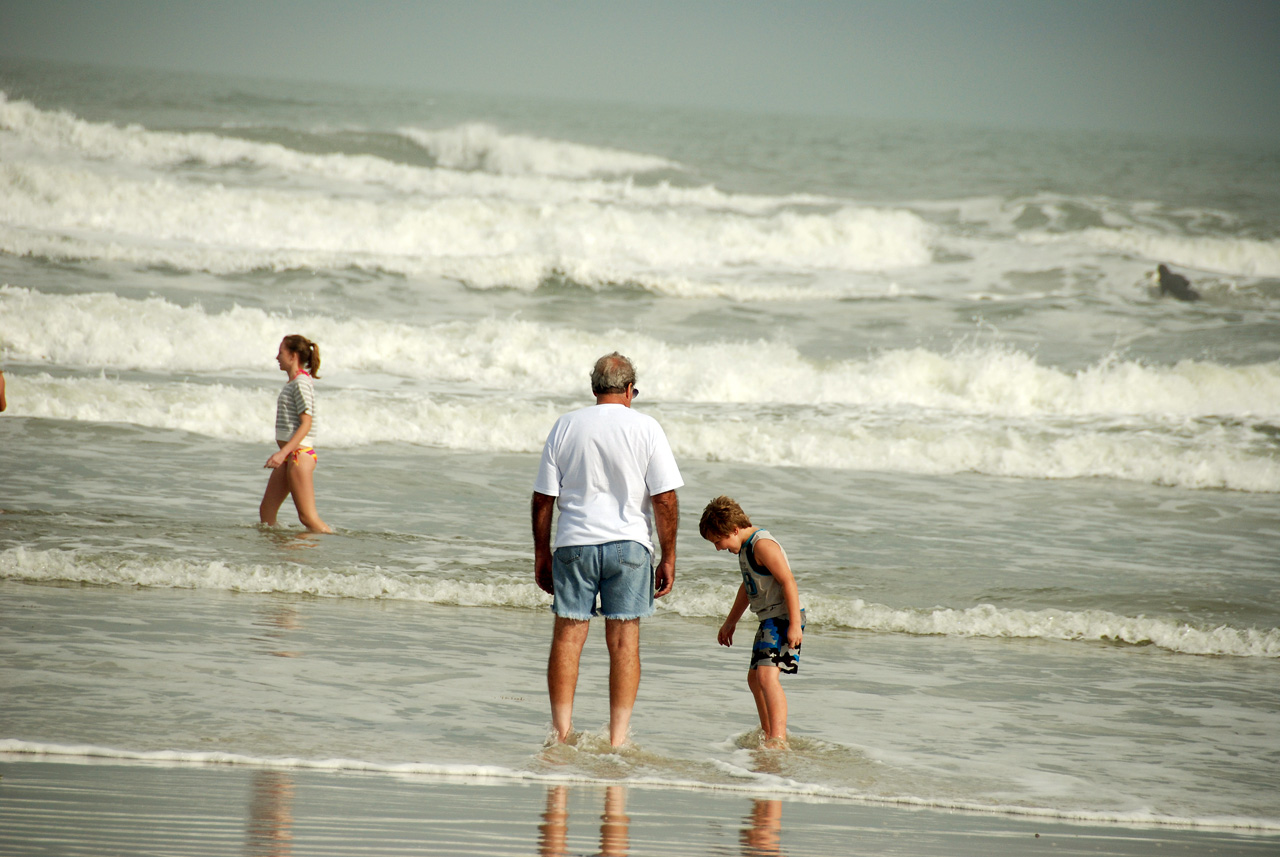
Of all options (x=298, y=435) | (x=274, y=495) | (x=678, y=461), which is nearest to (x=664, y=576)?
(x=298, y=435)

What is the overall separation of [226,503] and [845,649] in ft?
18.1

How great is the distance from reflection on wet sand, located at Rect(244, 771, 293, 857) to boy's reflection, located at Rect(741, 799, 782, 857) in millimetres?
1449

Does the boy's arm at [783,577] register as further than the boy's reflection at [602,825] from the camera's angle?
Yes

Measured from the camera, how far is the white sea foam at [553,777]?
4336 mm

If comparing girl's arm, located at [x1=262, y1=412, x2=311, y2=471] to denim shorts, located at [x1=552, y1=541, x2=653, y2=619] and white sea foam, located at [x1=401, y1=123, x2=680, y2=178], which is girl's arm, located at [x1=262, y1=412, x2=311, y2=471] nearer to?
denim shorts, located at [x1=552, y1=541, x2=653, y2=619]

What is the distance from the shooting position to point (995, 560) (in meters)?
9.09

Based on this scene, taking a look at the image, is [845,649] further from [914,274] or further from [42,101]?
[42,101]

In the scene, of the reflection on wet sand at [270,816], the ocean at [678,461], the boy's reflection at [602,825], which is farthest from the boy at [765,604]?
the reflection on wet sand at [270,816]

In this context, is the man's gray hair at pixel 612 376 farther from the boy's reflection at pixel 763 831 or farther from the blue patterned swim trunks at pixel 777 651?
the boy's reflection at pixel 763 831

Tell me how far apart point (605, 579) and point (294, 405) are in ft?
14.4

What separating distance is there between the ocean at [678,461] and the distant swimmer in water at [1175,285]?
0.43 m

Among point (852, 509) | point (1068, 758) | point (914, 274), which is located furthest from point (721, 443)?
point (914, 274)

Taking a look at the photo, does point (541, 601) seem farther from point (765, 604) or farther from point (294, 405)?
point (765, 604)

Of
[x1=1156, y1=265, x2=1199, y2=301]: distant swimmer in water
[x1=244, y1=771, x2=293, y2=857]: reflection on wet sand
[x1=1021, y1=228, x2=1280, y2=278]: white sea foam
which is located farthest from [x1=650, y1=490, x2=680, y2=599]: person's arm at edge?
[x1=1021, y1=228, x2=1280, y2=278]: white sea foam
